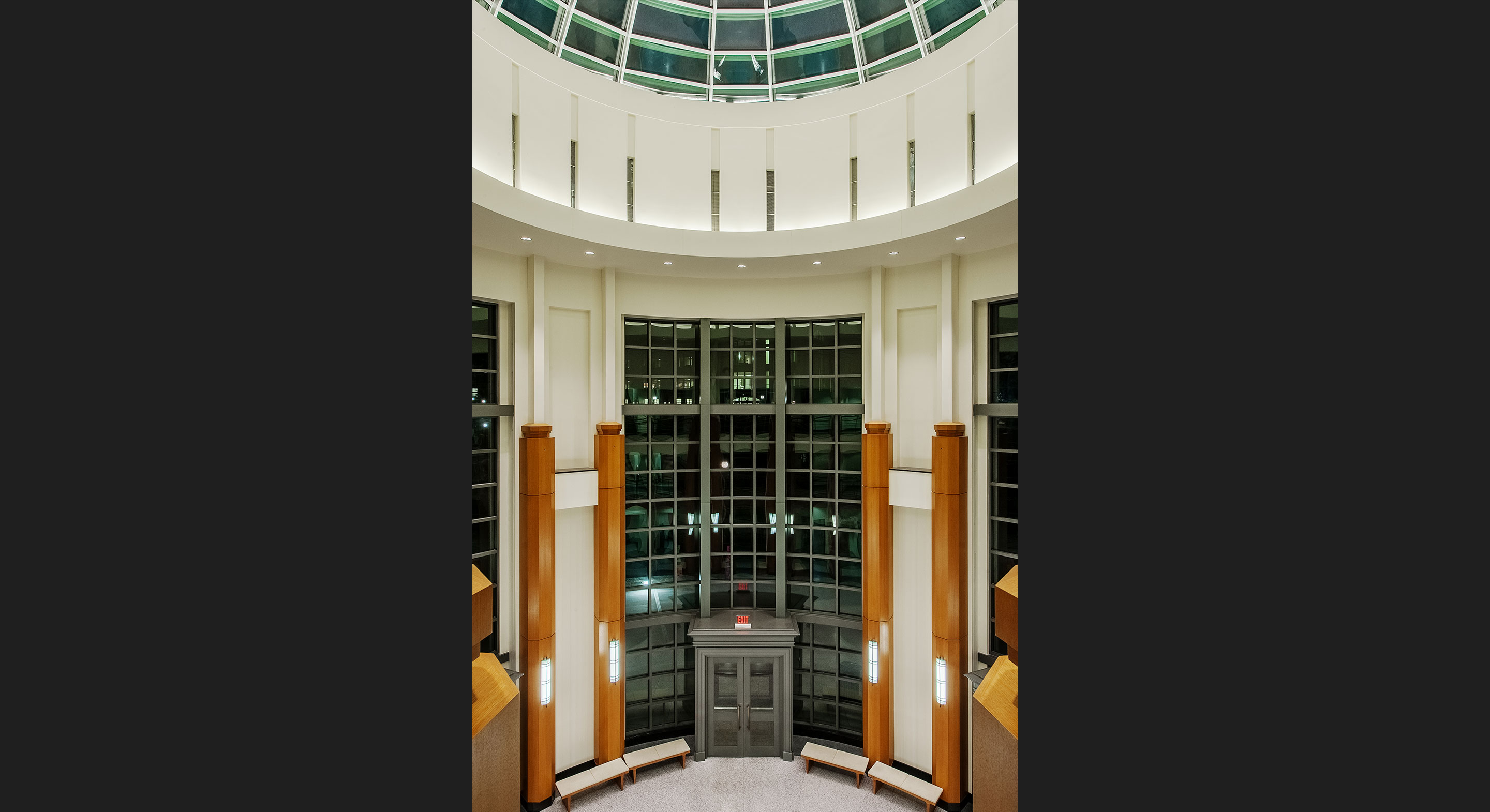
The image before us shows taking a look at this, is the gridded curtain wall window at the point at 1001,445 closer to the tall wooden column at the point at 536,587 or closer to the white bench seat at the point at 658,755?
the white bench seat at the point at 658,755

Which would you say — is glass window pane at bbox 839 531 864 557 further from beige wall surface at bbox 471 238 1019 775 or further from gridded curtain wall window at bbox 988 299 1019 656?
gridded curtain wall window at bbox 988 299 1019 656

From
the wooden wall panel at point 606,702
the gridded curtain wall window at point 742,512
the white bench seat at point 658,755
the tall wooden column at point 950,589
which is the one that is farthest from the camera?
the gridded curtain wall window at point 742,512

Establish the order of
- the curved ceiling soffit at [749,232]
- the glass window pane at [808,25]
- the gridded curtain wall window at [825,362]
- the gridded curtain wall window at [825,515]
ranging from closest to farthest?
the curved ceiling soffit at [749,232] → the glass window pane at [808,25] → the gridded curtain wall window at [825,515] → the gridded curtain wall window at [825,362]

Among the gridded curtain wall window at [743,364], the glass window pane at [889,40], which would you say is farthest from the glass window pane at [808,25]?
the gridded curtain wall window at [743,364]

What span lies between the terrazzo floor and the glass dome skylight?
13.1 metres

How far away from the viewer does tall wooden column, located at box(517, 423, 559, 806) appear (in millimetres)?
10922

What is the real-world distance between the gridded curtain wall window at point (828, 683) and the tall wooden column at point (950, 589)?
1.90 meters

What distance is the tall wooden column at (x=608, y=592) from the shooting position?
12031mm

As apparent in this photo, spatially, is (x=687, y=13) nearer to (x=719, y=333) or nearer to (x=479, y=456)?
Answer: (x=719, y=333)

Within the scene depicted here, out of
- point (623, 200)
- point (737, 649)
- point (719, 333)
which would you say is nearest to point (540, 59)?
point (623, 200)

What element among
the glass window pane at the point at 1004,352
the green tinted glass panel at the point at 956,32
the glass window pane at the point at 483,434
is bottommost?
the glass window pane at the point at 483,434

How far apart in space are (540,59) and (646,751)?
12676 mm

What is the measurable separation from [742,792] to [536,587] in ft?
17.4

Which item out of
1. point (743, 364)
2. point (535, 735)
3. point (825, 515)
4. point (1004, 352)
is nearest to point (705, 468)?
point (743, 364)
